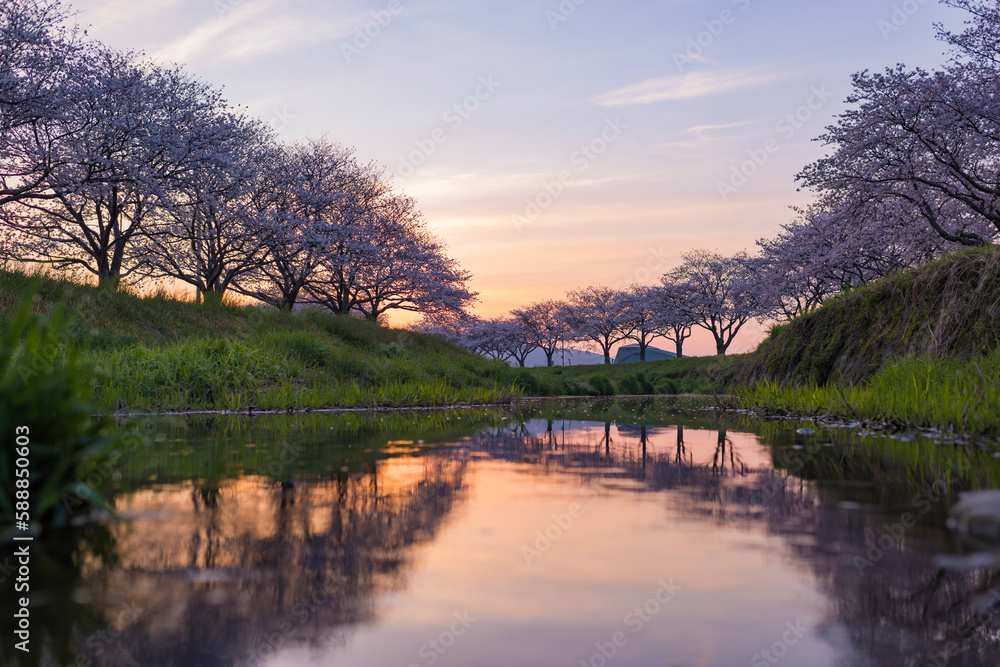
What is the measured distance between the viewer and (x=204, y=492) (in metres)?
3.91

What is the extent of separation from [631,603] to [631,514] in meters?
1.43

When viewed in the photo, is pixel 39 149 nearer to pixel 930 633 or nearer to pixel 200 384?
pixel 200 384

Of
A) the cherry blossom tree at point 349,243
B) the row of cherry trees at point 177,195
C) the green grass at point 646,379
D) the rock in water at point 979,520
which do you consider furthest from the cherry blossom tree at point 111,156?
the rock in water at point 979,520

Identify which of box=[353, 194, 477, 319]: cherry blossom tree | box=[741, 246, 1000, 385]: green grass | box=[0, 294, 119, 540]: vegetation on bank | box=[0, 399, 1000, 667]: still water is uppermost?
box=[353, 194, 477, 319]: cherry blossom tree

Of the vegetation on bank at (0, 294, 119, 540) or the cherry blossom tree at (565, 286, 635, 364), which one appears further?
the cherry blossom tree at (565, 286, 635, 364)

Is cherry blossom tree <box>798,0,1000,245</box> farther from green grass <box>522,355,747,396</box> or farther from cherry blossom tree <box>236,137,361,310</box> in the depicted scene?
cherry blossom tree <box>236,137,361,310</box>

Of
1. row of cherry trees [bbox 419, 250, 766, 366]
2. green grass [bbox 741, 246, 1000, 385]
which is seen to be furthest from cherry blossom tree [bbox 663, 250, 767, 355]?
green grass [bbox 741, 246, 1000, 385]

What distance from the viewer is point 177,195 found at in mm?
25875

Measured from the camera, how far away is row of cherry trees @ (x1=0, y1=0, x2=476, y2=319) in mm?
20422

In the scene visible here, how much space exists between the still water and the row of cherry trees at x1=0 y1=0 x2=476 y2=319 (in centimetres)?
2018

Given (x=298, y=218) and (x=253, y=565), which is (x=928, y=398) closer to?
(x=253, y=565)

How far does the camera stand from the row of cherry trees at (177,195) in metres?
20.4

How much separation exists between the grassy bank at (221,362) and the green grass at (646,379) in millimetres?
4630

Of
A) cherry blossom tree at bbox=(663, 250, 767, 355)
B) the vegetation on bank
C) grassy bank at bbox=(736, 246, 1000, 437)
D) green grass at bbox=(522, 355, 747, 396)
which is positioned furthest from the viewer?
cherry blossom tree at bbox=(663, 250, 767, 355)
